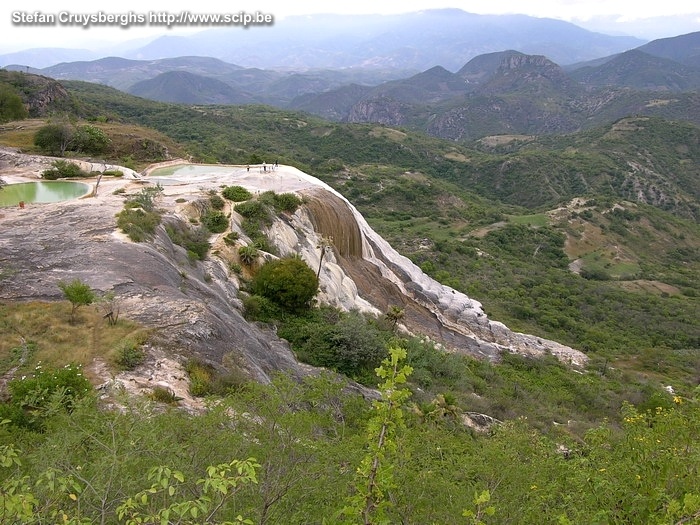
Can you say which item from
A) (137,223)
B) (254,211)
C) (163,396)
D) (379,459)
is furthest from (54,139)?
(379,459)

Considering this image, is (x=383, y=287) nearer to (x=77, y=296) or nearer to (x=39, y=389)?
(x=77, y=296)

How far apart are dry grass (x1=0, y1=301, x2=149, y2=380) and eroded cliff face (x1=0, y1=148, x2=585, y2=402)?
657mm

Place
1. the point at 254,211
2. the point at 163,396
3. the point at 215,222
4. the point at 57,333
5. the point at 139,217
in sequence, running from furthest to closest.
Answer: the point at 254,211 < the point at 215,222 < the point at 139,217 < the point at 57,333 < the point at 163,396

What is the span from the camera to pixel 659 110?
18838cm

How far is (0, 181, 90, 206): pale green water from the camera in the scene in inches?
959

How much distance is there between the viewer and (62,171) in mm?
30016

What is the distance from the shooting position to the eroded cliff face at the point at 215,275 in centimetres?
1316

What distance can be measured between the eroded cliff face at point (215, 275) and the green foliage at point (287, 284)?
125 cm

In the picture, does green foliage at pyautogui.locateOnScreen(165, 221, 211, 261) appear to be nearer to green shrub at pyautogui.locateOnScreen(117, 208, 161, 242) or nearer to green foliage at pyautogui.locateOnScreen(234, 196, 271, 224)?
green shrub at pyautogui.locateOnScreen(117, 208, 161, 242)

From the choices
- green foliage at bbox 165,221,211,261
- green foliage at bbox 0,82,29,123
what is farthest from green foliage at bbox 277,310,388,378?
green foliage at bbox 0,82,29,123

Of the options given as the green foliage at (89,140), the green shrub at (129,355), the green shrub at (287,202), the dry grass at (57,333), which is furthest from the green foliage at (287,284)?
the green foliage at (89,140)

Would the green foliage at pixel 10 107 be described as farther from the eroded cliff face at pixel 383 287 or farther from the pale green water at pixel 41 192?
the eroded cliff face at pixel 383 287

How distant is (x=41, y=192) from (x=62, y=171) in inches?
177

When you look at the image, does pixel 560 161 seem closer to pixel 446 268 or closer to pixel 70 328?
pixel 446 268
